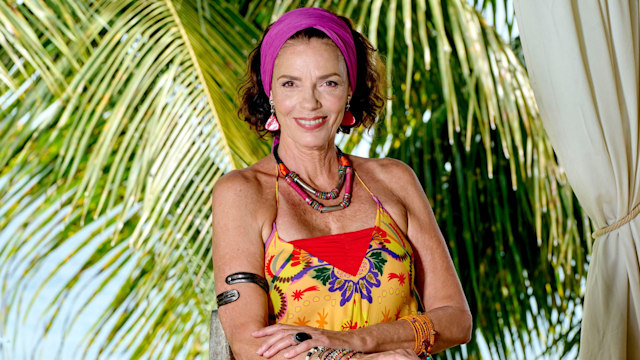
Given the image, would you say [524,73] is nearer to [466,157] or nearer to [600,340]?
[466,157]

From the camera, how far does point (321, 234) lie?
1521mm

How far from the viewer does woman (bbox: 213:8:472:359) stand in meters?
1.41

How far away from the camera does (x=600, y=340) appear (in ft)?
5.81

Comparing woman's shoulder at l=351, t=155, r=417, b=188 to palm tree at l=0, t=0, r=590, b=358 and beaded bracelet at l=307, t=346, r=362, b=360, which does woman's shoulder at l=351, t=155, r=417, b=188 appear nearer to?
beaded bracelet at l=307, t=346, r=362, b=360

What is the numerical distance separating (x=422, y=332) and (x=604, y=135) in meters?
0.68

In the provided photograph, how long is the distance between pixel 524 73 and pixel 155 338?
61.0 inches

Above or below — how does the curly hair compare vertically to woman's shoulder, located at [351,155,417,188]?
above

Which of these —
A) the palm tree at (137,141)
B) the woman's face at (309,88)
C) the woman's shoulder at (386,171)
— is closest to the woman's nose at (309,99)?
the woman's face at (309,88)

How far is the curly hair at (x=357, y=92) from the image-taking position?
Result: 1.70 m

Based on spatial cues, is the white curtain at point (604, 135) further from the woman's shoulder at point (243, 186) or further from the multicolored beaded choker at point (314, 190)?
the woman's shoulder at point (243, 186)

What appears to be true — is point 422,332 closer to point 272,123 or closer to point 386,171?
point 386,171

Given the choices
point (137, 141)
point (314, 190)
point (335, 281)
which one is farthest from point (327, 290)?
point (137, 141)

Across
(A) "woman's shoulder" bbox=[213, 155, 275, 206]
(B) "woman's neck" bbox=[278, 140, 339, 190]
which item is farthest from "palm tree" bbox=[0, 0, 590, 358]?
(A) "woman's shoulder" bbox=[213, 155, 275, 206]

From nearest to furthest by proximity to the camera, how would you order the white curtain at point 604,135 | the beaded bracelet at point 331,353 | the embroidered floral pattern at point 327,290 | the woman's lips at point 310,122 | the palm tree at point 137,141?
1. the beaded bracelet at point 331,353
2. the embroidered floral pattern at point 327,290
3. the woman's lips at point 310,122
4. the white curtain at point 604,135
5. the palm tree at point 137,141
